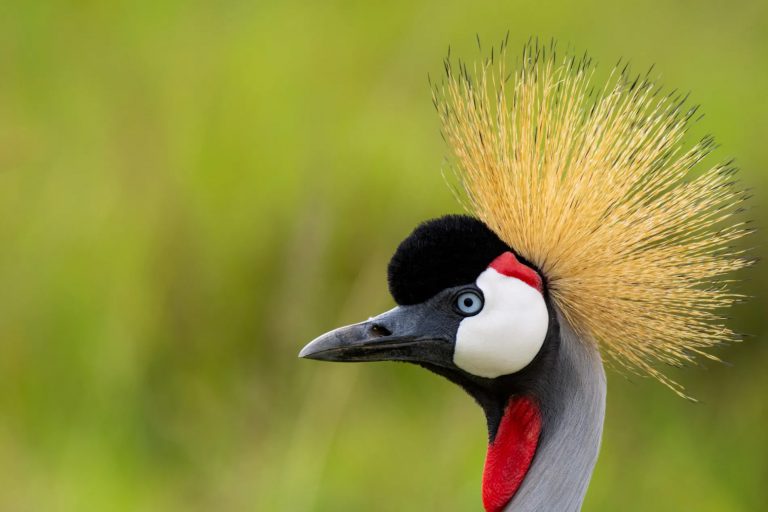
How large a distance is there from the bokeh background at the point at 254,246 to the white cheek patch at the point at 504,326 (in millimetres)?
1222

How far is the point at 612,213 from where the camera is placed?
1.63m

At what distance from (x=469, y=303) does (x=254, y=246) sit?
189 centimetres

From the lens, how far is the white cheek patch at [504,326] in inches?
61.1

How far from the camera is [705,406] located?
3.17 metres

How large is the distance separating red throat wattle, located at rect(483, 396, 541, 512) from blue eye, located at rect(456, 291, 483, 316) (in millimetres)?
132

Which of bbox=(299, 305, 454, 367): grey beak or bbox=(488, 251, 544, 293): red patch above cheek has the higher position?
bbox=(488, 251, 544, 293): red patch above cheek

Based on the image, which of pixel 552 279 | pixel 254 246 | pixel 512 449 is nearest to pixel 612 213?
pixel 552 279

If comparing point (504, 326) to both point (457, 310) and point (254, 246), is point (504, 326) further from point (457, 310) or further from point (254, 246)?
point (254, 246)

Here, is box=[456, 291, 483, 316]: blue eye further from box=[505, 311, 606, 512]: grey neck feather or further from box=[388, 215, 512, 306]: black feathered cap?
box=[505, 311, 606, 512]: grey neck feather

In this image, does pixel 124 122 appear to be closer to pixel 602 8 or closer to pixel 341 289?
pixel 341 289

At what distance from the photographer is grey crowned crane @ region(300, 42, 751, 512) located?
156 cm

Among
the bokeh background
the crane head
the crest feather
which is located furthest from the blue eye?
the bokeh background

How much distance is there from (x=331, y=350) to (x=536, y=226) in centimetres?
31

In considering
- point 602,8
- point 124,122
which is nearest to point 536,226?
point 124,122
